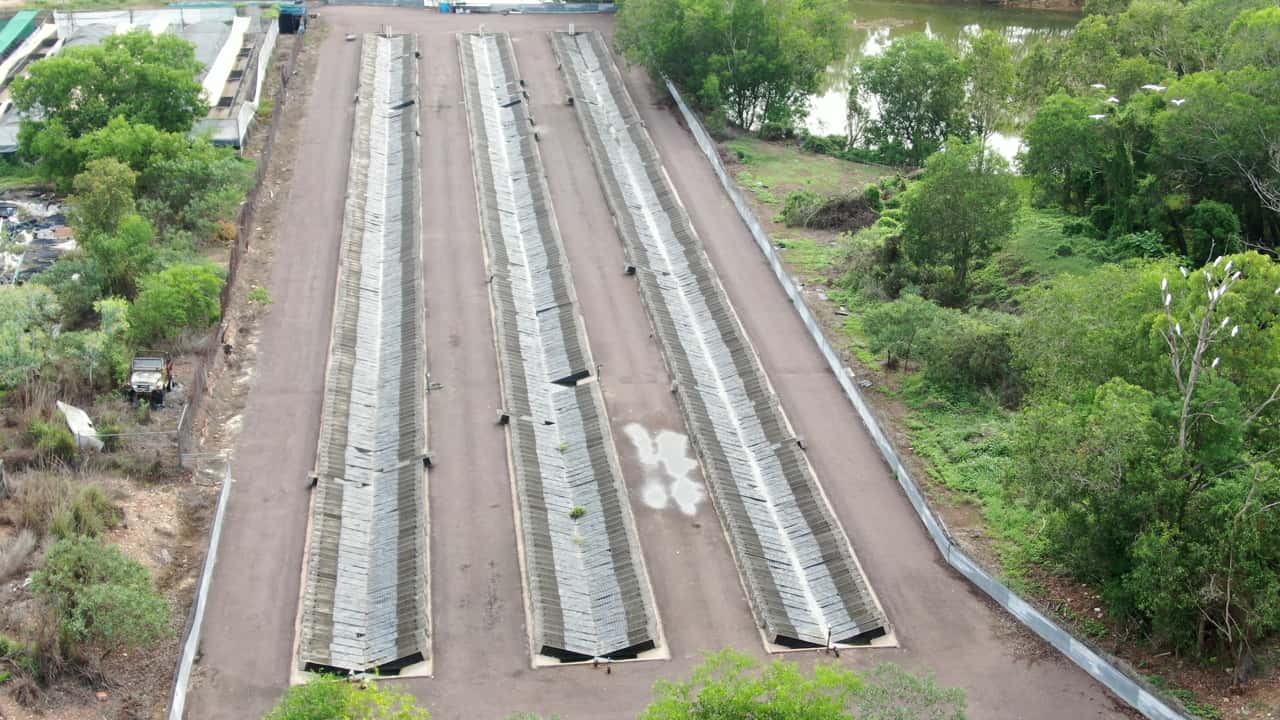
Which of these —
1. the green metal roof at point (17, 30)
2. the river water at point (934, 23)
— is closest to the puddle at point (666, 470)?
the river water at point (934, 23)

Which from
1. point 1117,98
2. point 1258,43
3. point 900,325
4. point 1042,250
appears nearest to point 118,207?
point 900,325

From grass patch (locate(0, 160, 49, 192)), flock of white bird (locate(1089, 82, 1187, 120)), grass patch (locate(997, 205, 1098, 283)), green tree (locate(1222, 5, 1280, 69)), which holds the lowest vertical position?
grass patch (locate(997, 205, 1098, 283))

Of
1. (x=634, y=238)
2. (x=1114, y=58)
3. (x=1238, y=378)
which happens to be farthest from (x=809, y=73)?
(x=1238, y=378)

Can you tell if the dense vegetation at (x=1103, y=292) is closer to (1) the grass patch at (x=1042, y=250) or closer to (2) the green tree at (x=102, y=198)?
(1) the grass patch at (x=1042, y=250)

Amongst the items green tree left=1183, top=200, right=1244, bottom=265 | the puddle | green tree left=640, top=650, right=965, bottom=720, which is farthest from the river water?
green tree left=640, top=650, right=965, bottom=720

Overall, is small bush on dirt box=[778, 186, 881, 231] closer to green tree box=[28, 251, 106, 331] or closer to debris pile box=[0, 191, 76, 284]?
green tree box=[28, 251, 106, 331]

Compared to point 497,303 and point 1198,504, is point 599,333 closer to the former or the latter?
point 497,303

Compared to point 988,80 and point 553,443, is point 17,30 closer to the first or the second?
point 553,443

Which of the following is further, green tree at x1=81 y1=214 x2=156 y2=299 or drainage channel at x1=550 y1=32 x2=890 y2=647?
green tree at x1=81 y1=214 x2=156 y2=299
